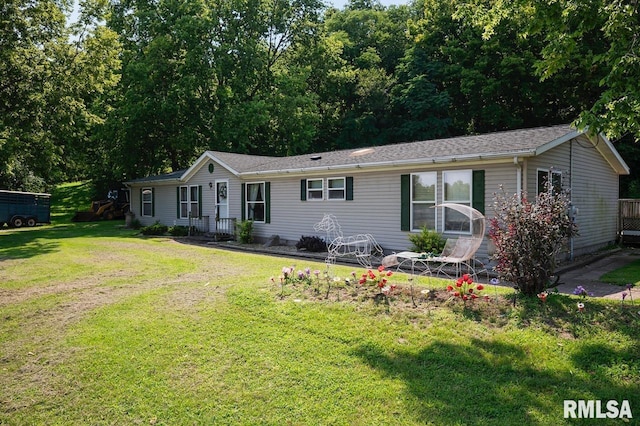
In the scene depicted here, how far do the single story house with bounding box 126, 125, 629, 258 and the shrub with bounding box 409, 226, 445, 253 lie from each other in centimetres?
40

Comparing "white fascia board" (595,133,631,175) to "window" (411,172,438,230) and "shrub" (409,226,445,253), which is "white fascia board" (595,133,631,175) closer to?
"window" (411,172,438,230)

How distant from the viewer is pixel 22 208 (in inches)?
963

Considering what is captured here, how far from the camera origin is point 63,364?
4.87 meters

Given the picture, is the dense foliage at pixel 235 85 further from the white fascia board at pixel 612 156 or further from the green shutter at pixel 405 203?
the green shutter at pixel 405 203

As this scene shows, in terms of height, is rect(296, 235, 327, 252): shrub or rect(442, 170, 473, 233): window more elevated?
rect(442, 170, 473, 233): window

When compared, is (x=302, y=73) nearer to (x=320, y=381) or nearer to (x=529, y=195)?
(x=529, y=195)

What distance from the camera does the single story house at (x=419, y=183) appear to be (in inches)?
400

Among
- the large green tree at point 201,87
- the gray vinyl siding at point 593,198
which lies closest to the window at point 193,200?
the large green tree at point 201,87

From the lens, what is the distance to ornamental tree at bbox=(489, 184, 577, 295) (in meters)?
5.52

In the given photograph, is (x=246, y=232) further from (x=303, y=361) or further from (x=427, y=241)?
(x=303, y=361)

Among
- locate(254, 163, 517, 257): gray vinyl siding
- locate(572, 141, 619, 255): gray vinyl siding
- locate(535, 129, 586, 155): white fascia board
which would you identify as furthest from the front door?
locate(572, 141, 619, 255): gray vinyl siding

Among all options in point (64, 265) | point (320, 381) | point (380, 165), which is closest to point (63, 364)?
point (320, 381)

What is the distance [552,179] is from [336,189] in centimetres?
593

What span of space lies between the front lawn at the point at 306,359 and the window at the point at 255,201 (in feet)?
30.9
